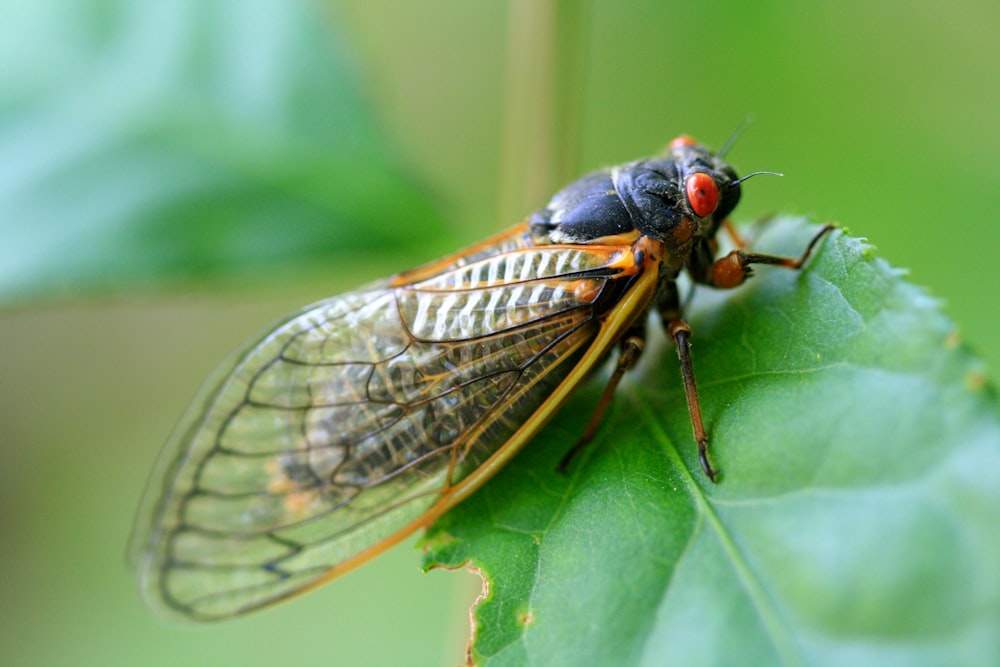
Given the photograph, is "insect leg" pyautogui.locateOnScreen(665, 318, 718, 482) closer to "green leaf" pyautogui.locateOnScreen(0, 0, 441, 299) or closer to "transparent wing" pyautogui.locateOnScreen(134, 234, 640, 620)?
"transparent wing" pyautogui.locateOnScreen(134, 234, 640, 620)

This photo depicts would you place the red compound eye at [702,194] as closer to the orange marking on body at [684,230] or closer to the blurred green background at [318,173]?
the orange marking on body at [684,230]

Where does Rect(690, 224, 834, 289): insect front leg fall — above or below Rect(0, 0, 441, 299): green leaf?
below

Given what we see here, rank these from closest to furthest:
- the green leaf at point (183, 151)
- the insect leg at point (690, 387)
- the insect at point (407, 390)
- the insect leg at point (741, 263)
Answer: the insect leg at point (690, 387) < the insect leg at point (741, 263) < the insect at point (407, 390) < the green leaf at point (183, 151)

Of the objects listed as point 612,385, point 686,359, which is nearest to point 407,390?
point 612,385

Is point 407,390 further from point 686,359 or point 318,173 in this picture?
point 318,173

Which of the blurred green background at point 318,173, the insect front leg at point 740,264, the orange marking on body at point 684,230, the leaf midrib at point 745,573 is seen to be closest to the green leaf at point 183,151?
the blurred green background at point 318,173

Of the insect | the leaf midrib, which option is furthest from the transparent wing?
the leaf midrib

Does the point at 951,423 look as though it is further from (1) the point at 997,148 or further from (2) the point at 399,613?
(2) the point at 399,613
